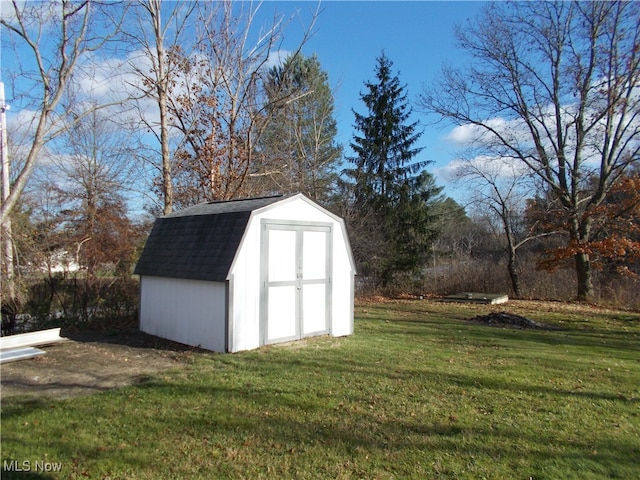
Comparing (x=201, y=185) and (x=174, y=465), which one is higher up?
(x=201, y=185)

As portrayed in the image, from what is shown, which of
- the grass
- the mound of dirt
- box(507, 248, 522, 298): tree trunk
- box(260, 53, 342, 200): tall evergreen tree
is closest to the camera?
the grass

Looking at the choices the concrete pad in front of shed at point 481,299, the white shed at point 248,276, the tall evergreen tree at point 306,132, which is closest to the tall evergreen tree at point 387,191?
the tall evergreen tree at point 306,132

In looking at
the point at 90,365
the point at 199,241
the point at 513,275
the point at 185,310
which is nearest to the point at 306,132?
the point at 513,275

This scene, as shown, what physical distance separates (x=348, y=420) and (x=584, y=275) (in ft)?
54.6

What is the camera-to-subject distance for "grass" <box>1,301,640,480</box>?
355 centimetres

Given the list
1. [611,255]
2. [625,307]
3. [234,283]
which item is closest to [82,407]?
[234,283]

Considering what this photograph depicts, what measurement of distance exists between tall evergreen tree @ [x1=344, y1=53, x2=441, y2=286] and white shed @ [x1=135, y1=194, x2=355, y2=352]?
12.9 metres

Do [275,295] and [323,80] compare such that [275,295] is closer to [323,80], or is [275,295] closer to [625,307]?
[625,307]

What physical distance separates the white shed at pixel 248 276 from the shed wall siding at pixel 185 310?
0.02 meters

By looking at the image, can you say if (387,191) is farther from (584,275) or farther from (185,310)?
(185,310)

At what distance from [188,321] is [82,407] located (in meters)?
3.43

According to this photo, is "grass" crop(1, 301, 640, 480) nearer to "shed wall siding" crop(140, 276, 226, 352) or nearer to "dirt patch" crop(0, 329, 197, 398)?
"dirt patch" crop(0, 329, 197, 398)

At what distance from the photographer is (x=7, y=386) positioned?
5426 millimetres

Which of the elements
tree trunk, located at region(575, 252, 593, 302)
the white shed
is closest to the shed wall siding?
the white shed
